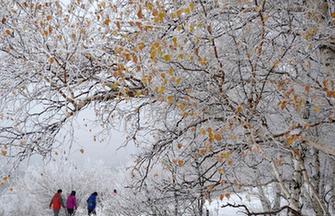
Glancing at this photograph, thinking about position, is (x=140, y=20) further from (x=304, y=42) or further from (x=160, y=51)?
(x=304, y=42)

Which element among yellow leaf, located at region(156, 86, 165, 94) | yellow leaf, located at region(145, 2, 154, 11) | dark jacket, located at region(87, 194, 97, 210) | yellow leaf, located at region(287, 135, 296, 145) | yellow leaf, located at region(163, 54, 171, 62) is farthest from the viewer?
dark jacket, located at region(87, 194, 97, 210)

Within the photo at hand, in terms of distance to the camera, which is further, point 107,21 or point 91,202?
point 91,202

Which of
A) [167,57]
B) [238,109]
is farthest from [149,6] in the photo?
[238,109]

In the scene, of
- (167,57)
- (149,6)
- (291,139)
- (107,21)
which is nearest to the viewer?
(167,57)

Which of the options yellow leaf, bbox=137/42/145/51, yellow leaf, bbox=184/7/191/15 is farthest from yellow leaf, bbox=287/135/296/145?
yellow leaf, bbox=137/42/145/51

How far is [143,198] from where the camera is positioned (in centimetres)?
1862

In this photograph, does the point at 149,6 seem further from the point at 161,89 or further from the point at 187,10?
the point at 161,89

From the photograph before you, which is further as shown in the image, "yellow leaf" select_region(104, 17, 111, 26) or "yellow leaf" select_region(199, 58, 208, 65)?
"yellow leaf" select_region(104, 17, 111, 26)

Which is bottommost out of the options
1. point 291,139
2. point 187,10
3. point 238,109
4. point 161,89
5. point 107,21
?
point 291,139

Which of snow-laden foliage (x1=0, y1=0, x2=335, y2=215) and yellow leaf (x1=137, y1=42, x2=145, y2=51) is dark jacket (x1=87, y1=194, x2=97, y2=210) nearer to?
snow-laden foliage (x1=0, y1=0, x2=335, y2=215)

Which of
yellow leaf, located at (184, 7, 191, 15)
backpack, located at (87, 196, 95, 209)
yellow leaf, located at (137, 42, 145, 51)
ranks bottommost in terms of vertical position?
yellow leaf, located at (137, 42, 145, 51)

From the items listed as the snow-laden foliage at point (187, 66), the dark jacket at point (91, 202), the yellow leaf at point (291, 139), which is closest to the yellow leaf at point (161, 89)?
the snow-laden foliage at point (187, 66)

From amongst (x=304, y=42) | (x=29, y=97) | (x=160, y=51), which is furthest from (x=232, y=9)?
(x=29, y=97)

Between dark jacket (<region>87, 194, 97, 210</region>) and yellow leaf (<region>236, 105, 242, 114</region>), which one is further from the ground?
dark jacket (<region>87, 194, 97, 210</region>)
